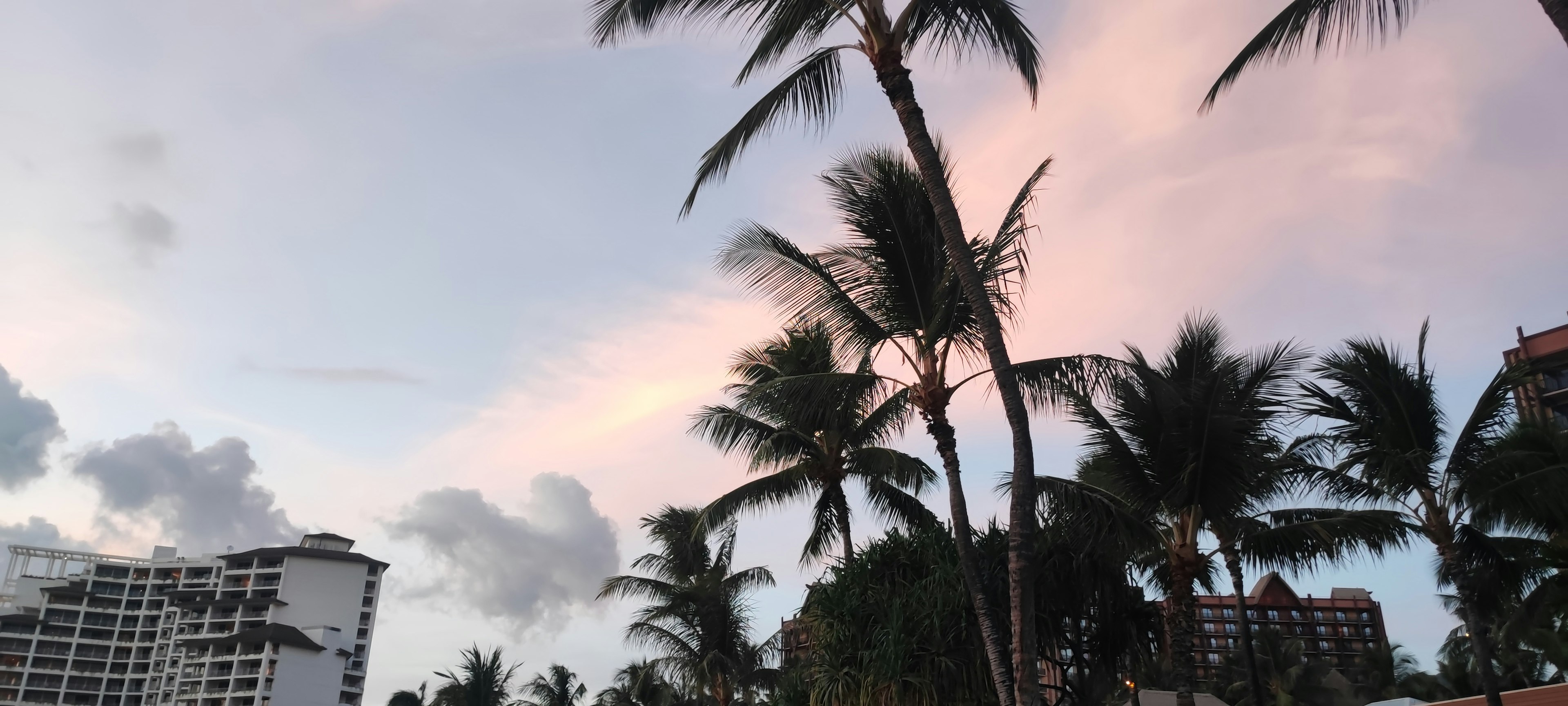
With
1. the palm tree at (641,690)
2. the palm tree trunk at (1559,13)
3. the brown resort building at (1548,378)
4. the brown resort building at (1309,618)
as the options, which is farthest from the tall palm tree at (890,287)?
the brown resort building at (1309,618)

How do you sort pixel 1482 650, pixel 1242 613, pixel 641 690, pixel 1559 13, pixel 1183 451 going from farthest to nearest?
pixel 641 690 < pixel 1242 613 < pixel 1482 650 < pixel 1183 451 < pixel 1559 13

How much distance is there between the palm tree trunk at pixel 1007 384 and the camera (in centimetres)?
898

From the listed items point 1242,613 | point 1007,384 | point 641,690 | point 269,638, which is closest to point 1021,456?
point 1007,384

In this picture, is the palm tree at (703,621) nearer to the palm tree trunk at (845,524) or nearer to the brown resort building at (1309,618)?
the palm tree trunk at (845,524)

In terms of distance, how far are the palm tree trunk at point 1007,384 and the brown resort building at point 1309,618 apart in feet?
328

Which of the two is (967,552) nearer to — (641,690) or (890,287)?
(890,287)

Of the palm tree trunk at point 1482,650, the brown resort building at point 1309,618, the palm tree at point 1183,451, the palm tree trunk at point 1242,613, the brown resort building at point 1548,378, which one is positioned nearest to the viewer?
the palm tree at point 1183,451

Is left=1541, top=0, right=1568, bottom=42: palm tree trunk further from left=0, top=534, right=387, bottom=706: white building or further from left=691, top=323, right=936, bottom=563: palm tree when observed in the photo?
left=0, top=534, right=387, bottom=706: white building

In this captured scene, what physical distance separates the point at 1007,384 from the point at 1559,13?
4642 millimetres

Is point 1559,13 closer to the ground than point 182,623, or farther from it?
closer to the ground

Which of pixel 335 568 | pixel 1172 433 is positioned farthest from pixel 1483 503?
pixel 335 568

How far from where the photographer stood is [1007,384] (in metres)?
9.20

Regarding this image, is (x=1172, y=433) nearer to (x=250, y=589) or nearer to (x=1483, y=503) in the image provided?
(x=1483, y=503)

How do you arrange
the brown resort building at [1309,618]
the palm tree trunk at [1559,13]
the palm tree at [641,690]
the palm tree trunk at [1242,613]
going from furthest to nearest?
the brown resort building at [1309,618] → the palm tree at [641,690] → the palm tree trunk at [1242,613] → the palm tree trunk at [1559,13]
